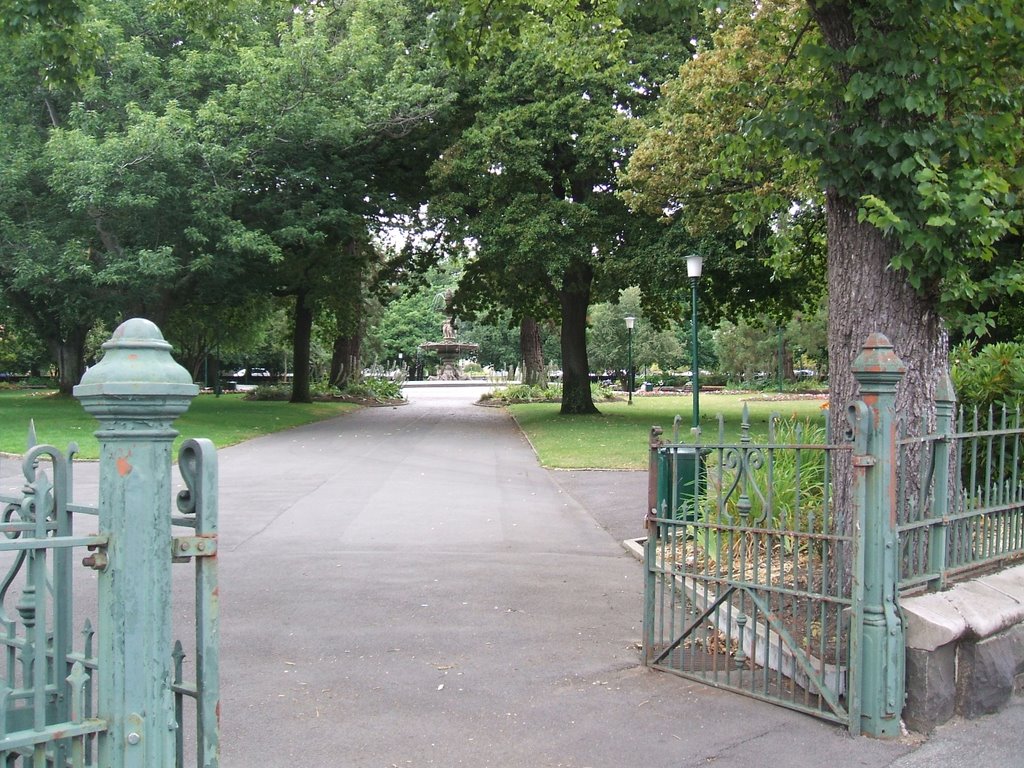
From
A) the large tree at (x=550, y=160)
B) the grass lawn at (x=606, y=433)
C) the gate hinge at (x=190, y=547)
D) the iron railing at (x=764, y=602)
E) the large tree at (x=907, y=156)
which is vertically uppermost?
the large tree at (x=550, y=160)

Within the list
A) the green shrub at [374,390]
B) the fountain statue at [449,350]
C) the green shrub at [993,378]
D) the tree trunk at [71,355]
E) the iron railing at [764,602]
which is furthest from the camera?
the fountain statue at [449,350]

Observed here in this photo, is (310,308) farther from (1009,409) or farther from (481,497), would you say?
(1009,409)

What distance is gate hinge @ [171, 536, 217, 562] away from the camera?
103 inches

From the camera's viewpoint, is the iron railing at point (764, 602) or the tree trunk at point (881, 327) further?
the tree trunk at point (881, 327)

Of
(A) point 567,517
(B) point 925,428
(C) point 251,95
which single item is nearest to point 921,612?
(B) point 925,428

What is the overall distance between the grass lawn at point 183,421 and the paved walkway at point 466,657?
647cm

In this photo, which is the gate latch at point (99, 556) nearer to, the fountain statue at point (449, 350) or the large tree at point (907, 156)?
the large tree at point (907, 156)

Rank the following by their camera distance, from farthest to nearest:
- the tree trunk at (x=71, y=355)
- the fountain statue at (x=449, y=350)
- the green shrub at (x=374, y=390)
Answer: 1. the fountain statue at (x=449, y=350)
2. the green shrub at (x=374, y=390)
3. the tree trunk at (x=71, y=355)

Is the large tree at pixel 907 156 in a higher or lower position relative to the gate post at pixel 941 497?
higher

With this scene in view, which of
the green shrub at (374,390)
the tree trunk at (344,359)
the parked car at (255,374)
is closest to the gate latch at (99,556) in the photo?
the green shrub at (374,390)

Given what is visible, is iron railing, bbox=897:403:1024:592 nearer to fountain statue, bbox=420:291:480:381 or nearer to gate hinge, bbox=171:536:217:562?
gate hinge, bbox=171:536:217:562

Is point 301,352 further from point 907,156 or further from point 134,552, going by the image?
point 134,552

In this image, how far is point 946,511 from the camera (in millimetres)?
4941

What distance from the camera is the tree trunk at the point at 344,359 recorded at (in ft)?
143
